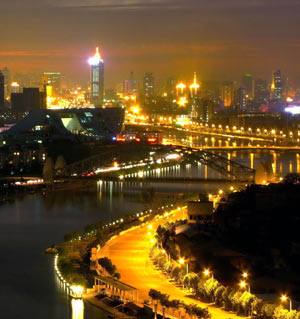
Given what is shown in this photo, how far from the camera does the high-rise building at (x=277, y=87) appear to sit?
65938mm

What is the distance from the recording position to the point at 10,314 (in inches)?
419

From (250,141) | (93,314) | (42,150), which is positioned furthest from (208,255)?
(250,141)

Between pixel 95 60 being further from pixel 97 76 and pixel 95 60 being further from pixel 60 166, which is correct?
pixel 60 166

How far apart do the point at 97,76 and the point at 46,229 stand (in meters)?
45.5

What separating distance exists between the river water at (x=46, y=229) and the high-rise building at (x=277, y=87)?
4050 centimetres

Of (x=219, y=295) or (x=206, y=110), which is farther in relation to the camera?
(x=206, y=110)

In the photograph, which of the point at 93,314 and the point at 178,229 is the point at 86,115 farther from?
the point at 93,314

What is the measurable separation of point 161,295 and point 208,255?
4.04 feet

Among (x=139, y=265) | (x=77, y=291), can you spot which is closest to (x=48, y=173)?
(x=139, y=265)

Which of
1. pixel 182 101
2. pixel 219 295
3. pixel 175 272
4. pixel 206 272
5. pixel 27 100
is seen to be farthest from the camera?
pixel 182 101

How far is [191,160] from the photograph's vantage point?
78.7 ft

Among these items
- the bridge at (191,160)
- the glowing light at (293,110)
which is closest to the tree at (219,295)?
the bridge at (191,160)

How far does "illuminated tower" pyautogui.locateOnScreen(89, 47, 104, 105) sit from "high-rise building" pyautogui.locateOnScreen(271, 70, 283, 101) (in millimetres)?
10557

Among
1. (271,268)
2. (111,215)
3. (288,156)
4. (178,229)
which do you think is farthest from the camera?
(288,156)
